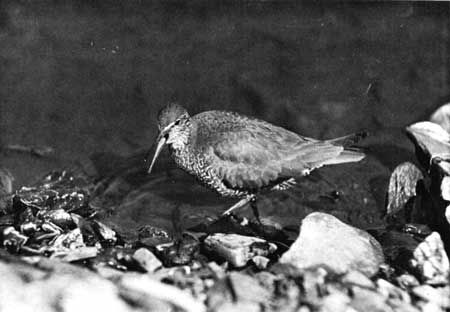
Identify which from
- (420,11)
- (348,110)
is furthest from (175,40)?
(420,11)

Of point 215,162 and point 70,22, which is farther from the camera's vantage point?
point 70,22

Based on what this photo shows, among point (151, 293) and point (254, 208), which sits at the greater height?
point (151, 293)

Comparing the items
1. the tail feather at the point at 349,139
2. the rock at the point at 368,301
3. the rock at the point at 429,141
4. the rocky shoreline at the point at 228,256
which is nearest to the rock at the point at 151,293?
the rocky shoreline at the point at 228,256

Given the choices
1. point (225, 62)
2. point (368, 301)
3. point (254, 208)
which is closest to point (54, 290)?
point (368, 301)

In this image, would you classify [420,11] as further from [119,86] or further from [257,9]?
[119,86]

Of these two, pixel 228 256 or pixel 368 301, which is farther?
pixel 228 256

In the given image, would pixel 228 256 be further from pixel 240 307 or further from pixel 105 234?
pixel 105 234

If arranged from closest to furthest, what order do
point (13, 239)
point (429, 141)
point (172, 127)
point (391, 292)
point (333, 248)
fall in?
point (391, 292), point (333, 248), point (13, 239), point (172, 127), point (429, 141)
